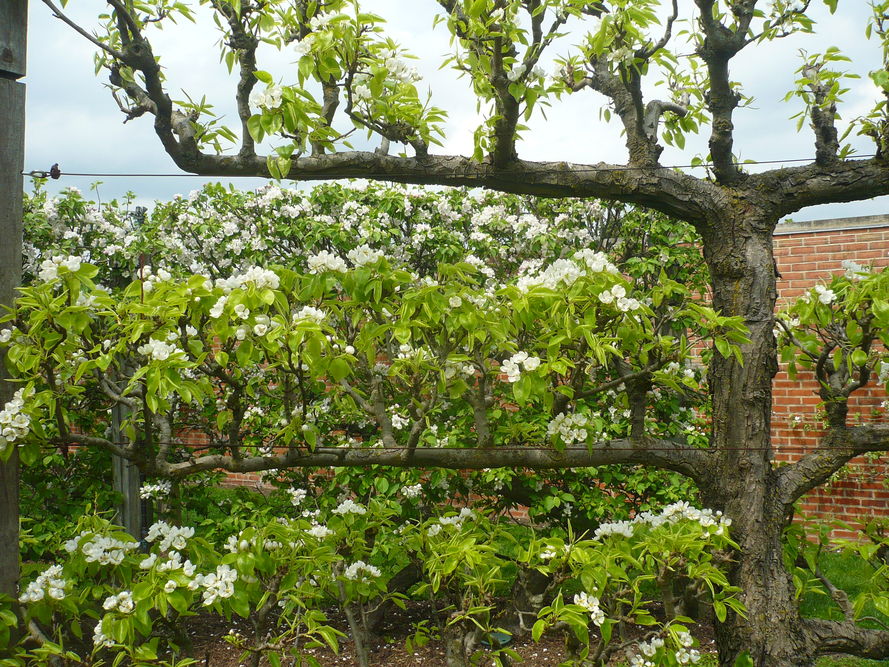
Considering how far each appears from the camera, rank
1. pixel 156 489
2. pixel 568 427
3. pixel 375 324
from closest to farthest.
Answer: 1. pixel 375 324
2. pixel 568 427
3. pixel 156 489

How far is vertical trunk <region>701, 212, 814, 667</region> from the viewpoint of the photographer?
2484 mm

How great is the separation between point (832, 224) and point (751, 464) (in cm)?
382

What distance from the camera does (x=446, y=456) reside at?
2.40 m

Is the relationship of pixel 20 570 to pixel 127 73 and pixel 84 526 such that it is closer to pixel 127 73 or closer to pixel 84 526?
pixel 84 526

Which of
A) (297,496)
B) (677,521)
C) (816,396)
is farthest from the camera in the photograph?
(816,396)

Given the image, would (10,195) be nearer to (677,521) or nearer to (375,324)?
(375,324)

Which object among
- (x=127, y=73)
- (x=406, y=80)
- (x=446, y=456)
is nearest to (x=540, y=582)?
(x=446, y=456)

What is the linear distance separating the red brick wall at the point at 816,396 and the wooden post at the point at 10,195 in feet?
16.2

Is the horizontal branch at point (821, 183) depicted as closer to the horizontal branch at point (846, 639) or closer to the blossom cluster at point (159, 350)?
the horizontal branch at point (846, 639)

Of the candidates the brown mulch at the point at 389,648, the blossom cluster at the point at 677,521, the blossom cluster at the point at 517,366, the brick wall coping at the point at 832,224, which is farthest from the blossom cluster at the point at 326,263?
the brick wall coping at the point at 832,224

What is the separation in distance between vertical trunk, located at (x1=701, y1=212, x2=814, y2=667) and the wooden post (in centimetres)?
233

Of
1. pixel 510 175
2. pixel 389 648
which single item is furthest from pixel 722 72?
pixel 389 648

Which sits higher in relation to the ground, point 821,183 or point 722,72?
point 722,72

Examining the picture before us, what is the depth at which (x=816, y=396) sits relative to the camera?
557 cm
